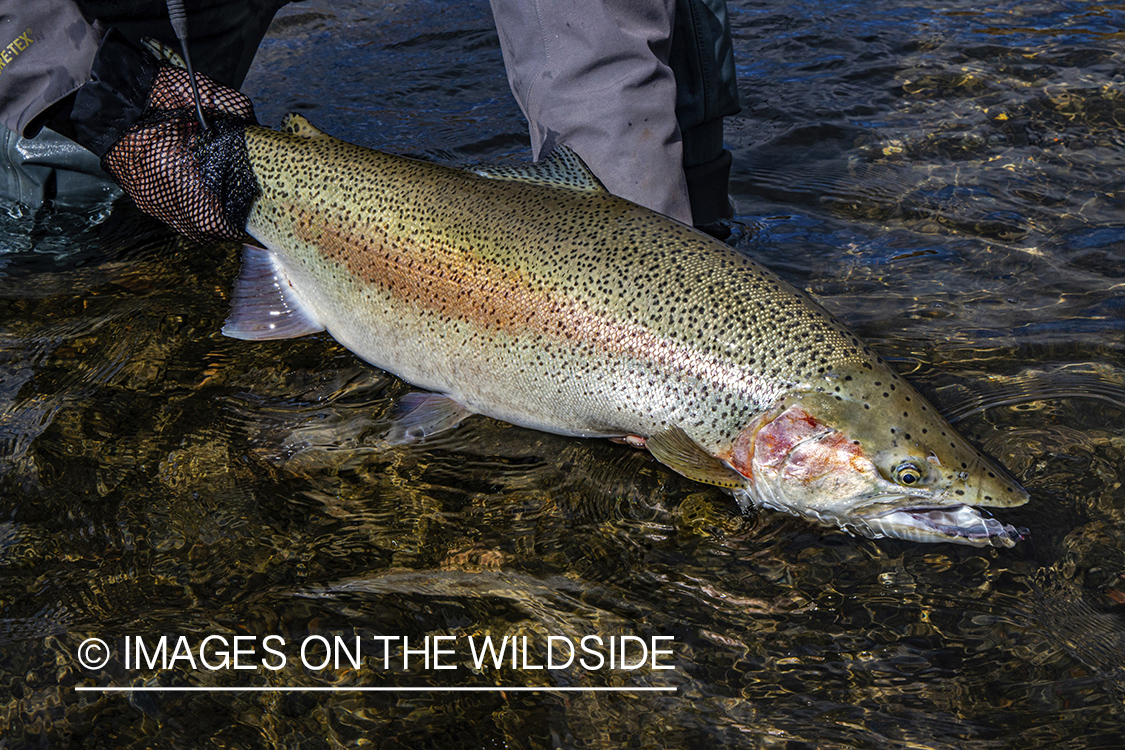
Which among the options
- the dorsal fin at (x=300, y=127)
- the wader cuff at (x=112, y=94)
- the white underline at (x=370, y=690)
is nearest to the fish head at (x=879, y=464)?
the white underline at (x=370, y=690)

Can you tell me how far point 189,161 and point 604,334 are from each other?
5.54 feet

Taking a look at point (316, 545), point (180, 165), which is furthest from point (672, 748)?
point (180, 165)

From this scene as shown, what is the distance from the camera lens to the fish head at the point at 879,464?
2354 millimetres

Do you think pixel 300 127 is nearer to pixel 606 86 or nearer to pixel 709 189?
pixel 606 86

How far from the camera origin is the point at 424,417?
296 centimetres

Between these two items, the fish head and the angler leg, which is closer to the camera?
the fish head

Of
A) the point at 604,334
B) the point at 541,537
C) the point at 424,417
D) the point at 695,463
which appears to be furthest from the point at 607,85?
the point at 541,537

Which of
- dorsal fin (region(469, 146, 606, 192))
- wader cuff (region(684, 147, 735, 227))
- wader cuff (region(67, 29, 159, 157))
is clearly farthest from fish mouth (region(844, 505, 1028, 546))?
wader cuff (region(67, 29, 159, 157))

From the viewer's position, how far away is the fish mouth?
241 centimetres

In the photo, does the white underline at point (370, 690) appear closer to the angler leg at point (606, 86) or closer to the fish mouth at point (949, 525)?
the fish mouth at point (949, 525)

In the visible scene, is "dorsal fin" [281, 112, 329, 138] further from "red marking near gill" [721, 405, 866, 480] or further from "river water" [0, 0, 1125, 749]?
"red marking near gill" [721, 405, 866, 480]

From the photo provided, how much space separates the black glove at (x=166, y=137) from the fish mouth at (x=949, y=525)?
2.30 metres

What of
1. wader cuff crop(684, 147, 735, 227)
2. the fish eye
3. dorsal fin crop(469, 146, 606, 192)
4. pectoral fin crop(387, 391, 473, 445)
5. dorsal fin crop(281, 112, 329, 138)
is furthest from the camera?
wader cuff crop(684, 147, 735, 227)

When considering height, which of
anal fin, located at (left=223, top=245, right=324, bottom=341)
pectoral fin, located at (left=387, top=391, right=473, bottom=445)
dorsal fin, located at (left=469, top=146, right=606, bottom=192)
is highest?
dorsal fin, located at (left=469, top=146, right=606, bottom=192)
